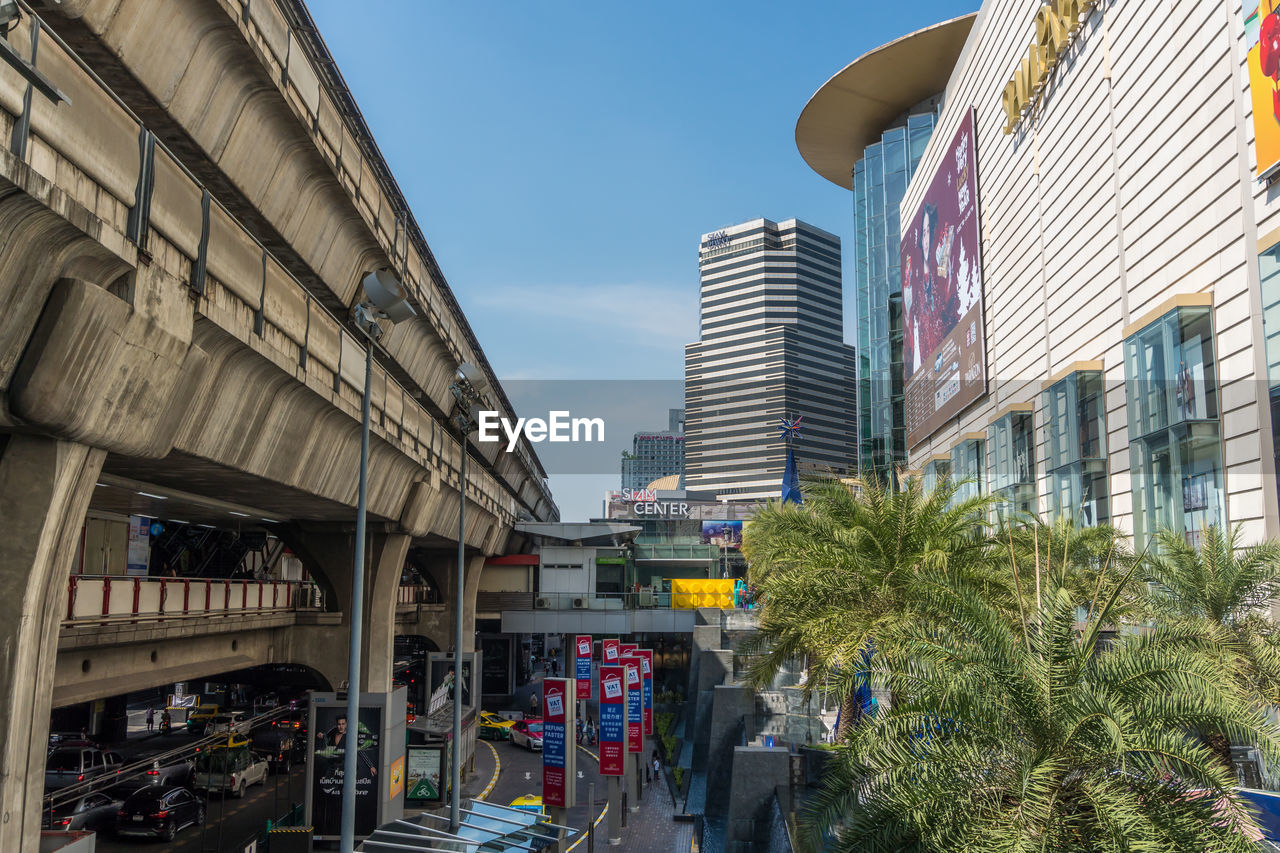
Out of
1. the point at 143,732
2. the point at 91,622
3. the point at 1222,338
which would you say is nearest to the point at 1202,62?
the point at 1222,338

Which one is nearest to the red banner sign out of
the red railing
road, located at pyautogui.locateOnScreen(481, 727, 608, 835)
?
road, located at pyautogui.locateOnScreen(481, 727, 608, 835)

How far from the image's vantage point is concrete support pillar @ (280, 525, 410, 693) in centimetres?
2738

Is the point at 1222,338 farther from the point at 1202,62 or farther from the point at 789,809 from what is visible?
the point at 789,809

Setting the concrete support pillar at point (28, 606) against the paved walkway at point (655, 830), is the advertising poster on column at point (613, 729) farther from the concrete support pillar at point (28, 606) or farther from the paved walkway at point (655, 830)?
the concrete support pillar at point (28, 606)

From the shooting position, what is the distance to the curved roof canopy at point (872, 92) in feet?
215

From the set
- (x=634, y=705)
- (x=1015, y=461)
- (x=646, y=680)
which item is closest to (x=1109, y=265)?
(x=1015, y=461)

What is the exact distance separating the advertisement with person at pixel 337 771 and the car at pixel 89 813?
5379 mm

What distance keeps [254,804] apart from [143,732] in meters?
19.2

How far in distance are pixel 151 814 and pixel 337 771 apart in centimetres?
509

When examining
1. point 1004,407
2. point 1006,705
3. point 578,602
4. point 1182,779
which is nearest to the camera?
point 1182,779

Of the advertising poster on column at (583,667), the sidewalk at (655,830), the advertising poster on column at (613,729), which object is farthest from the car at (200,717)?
the advertising poster on column at (613,729)

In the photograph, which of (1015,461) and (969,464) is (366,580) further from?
(969,464)

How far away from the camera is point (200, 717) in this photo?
145 feet

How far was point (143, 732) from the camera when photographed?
4694cm
